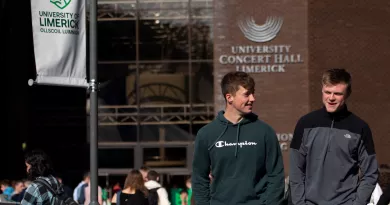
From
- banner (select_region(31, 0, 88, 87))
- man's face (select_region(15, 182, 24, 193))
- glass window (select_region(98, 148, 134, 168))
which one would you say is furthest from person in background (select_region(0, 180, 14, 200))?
banner (select_region(31, 0, 88, 87))

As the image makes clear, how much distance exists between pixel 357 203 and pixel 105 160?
2162 cm

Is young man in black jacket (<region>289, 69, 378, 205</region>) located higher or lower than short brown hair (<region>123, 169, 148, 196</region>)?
higher

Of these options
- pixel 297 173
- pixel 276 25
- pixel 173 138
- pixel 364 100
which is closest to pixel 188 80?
pixel 173 138

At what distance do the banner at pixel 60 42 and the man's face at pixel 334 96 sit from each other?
13.9ft

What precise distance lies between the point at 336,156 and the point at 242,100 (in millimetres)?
864

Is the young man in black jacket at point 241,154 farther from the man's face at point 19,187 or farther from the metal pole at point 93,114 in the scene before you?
the man's face at point 19,187

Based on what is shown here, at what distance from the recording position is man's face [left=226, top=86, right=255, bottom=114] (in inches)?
251

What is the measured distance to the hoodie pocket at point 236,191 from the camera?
636 cm

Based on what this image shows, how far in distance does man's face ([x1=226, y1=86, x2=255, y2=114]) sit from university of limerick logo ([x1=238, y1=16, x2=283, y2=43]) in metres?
18.7

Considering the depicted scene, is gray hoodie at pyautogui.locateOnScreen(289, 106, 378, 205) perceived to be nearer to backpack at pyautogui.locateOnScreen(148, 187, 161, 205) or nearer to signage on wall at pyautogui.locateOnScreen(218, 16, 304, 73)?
backpack at pyautogui.locateOnScreen(148, 187, 161, 205)

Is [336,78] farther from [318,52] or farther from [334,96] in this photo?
[318,52]

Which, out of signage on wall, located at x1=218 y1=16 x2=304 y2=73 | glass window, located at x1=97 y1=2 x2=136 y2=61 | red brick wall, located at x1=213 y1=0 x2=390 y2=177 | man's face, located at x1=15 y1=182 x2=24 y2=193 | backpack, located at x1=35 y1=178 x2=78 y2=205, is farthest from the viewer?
A: glass window, located at x1=97 y1=2 x2=136 y2=61

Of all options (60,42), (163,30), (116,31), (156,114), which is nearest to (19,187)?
(156,114)

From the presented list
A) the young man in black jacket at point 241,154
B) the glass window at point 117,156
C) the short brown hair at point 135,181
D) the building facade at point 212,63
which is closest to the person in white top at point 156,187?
the short brown hair at point 135,181
